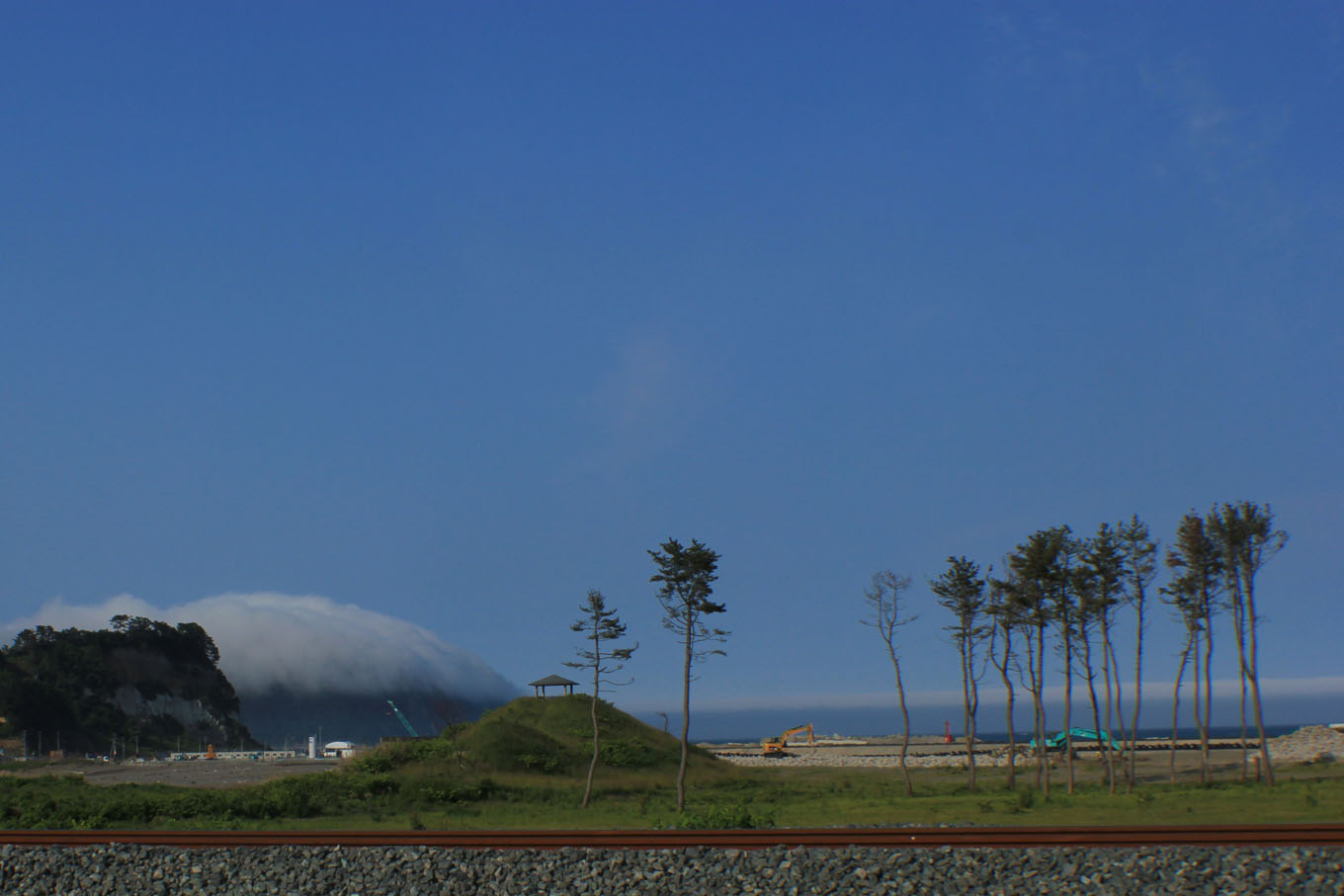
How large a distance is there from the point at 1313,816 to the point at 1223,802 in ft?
28.7

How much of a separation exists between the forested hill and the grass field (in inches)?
5095

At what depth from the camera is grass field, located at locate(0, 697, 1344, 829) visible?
33062mm

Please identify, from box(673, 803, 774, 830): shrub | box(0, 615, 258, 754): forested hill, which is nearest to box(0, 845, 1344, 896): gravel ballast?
box(673, 803, 774, 830): shrub

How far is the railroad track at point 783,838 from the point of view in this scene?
1545 cm

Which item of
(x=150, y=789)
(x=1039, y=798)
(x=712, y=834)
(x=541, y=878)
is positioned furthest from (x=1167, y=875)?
(x=150, y=789)

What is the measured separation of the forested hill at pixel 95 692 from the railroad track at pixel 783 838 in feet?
576

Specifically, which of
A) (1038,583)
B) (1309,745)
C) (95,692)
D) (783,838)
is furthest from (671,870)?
(95,692)

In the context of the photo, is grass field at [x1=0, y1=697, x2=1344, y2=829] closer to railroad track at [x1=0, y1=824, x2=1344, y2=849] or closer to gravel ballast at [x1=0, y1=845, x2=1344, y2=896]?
railroad track at [x1=0, y1=824, x2=1344, y2=849]

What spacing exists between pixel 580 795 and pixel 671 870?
41712mm

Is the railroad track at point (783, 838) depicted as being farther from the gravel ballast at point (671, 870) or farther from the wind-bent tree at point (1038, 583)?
the wind-bent tree at point (1038, 583)

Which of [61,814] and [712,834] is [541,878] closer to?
[712,834]

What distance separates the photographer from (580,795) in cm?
5497

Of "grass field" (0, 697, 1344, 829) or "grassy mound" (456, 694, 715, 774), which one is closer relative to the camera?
"grass field" (0, 697, 1344, 829)

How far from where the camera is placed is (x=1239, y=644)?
172ft
